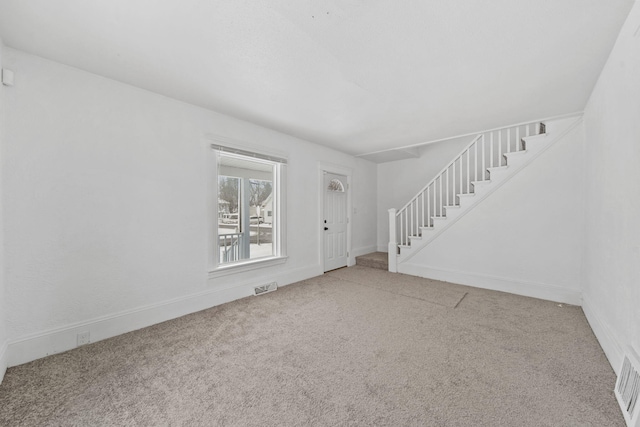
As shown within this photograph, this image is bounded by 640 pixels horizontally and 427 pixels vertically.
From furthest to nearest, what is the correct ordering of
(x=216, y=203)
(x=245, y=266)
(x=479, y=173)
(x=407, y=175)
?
(x=407, y=175), (x=479, y=173), (x=245, y=266), (x=216, y=203)

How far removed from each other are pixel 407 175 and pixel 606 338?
4297 mm

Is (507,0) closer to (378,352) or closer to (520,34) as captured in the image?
(520,34)

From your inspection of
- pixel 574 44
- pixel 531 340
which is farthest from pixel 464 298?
pixel 574 44

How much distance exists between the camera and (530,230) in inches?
138

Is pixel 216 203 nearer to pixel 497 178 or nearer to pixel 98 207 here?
pixel 98 207

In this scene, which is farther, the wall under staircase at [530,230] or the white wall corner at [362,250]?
the white wall corner at [362,250]

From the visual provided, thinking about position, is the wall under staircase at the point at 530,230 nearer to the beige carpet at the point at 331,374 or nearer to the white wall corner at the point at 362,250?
the beige carpet at the point at 331,374

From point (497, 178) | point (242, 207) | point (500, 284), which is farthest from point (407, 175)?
point (242, 207)

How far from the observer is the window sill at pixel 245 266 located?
313 cm

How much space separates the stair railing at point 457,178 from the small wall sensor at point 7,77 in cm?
495

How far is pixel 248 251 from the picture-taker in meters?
4.93

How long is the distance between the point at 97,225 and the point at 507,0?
3573mm

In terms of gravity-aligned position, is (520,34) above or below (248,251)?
above

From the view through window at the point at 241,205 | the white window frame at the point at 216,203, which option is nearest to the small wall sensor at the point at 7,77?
the white window frame at the point at 216,203
